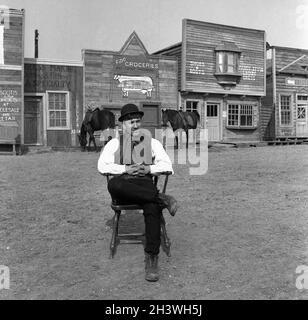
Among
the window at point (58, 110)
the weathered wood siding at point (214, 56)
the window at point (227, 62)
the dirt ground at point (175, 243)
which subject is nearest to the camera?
the dirt ground at point (175, 243)

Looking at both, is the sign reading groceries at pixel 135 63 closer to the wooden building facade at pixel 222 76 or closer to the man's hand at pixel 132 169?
the wooden building facade at pixel 222 76

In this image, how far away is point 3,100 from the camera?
59.0 ft

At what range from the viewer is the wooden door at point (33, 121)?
19719 millimetres

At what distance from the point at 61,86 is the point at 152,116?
4.34m

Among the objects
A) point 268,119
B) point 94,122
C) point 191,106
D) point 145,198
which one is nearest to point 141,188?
point 145,198

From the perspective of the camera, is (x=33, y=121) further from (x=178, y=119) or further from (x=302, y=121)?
(x=302, y=121)

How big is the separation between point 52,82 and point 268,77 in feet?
41.5

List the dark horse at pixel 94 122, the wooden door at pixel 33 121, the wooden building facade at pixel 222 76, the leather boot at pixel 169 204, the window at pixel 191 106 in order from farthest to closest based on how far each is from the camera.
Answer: the window at pixel 191 106 → the wooden building facade at pixel 222 76 → the wooden door at pixel 33 121 → the dark horse at pixel 94 122 → the leather boot at pixel 169 204

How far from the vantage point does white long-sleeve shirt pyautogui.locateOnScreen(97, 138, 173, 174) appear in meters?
4.91

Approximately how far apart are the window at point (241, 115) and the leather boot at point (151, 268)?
785 inches

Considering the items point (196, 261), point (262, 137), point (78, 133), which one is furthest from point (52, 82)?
point (196, 261)

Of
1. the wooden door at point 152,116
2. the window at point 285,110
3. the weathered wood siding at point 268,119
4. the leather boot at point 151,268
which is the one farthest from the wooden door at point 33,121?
the leather boot at point 151,268

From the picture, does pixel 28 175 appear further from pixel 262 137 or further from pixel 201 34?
pixel 262 137

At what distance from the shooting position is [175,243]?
212 inches
